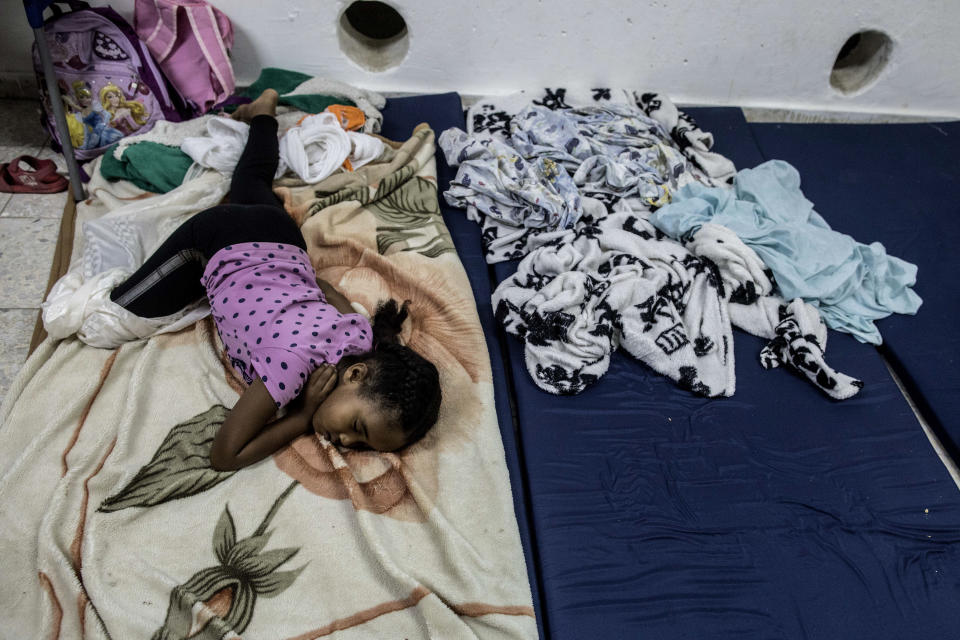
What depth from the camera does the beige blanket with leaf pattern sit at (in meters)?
1.22

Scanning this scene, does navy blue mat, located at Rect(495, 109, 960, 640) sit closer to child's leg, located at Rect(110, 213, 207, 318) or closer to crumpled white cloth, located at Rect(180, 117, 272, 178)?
child's leg, located at Rect(110, 213, 207, 318)

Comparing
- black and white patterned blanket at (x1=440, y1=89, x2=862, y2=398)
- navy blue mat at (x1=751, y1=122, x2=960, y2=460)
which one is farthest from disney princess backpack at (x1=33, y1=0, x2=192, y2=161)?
navy blue mat at (x1=751, y1=122, x2=960, y2=460)

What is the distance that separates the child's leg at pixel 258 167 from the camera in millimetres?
1951

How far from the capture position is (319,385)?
56.1 inches

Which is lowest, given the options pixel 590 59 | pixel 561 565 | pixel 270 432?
pixel 561 565

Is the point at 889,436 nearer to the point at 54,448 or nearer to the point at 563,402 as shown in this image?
the point at 563,402

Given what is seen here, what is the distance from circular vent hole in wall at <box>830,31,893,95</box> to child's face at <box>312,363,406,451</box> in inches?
103

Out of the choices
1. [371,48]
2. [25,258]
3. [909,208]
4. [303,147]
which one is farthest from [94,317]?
[909,208]

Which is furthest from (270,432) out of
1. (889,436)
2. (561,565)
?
(889,436)

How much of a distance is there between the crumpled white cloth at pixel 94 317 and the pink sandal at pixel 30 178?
0.75m

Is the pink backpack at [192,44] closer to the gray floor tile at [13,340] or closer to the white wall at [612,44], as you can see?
the white wall at [612,44]

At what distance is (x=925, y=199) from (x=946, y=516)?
1.38 metres

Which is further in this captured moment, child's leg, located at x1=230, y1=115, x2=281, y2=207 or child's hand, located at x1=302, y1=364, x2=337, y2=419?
child's leg, located at x1=230, y1=115, x2=281, y2=207

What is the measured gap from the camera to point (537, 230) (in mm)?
2043
